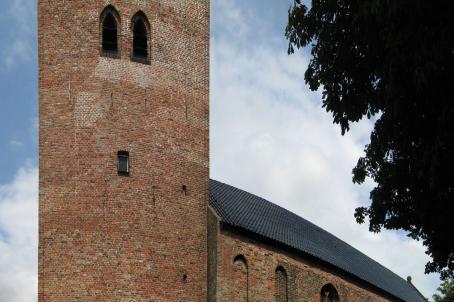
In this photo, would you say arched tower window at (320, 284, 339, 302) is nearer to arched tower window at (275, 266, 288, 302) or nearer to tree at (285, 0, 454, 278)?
arched tower window at (275, 266, 288, 302)

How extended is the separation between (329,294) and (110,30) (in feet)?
41.0

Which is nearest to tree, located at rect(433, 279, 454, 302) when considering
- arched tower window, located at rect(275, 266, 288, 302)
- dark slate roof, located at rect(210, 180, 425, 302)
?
dark slate roof, located at rect(210, 180, 425, 302)

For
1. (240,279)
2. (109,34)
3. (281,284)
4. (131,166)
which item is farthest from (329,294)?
(109,34)

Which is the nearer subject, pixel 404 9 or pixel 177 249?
pixel 404 9

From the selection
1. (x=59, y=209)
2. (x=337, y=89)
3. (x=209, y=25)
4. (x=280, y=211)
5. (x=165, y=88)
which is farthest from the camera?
(x=280, y=211)

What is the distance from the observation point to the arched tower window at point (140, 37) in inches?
844

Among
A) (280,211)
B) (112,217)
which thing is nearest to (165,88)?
(112,217)

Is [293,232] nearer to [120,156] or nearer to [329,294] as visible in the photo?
[329,294]

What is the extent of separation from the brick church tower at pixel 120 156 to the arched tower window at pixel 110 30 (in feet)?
0.09

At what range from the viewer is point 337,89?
49.0ft

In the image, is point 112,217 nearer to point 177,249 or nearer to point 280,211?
point 177,249

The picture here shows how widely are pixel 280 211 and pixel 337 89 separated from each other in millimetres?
18109

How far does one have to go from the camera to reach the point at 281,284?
979 inches

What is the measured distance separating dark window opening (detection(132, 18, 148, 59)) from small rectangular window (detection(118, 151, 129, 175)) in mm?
2728
